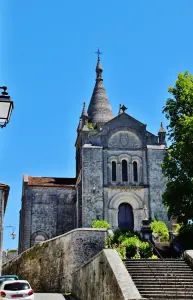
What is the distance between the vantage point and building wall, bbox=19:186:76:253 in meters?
45.0

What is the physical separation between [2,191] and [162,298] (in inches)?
726

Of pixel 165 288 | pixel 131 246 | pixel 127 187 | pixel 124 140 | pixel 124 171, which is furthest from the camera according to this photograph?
pixel 124 140

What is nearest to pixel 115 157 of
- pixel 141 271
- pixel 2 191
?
pixel 2 191

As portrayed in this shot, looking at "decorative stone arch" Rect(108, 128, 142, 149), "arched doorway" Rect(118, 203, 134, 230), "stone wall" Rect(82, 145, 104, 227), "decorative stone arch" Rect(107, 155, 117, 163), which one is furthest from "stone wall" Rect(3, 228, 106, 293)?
"decorative stone arch" Rect(108, 128, 142, 149)

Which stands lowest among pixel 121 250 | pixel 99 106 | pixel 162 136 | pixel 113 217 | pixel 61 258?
pixel 61 258

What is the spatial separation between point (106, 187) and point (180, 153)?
13.9 meters

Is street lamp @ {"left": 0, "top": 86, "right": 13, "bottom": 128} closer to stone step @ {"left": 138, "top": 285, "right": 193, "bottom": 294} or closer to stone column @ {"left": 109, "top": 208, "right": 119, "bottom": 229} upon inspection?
stone step @ {"left": 138, "top": 285, "right": 193, "bottom": 294}

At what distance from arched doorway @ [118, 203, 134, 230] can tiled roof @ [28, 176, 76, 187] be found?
292 inches

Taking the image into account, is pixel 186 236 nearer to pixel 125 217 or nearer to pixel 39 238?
pixel 125 217

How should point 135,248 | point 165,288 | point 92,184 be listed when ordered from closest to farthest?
point 165,288
point 135,248
point 92,184

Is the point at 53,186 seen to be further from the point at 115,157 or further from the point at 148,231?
the point at 148,231

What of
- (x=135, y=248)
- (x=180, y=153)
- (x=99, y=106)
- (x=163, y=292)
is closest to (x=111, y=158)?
A: (x=99, y=106)

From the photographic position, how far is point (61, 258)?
86.0 feet

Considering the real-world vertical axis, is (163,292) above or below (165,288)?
below
